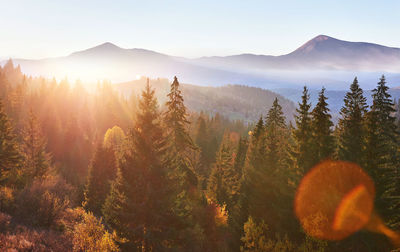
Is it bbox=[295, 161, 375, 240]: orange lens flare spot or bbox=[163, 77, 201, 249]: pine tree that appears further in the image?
bbox=[163, 77, 201, 249]: pine tree

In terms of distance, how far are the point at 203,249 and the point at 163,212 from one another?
754 cm

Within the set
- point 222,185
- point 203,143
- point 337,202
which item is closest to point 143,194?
point 337,202

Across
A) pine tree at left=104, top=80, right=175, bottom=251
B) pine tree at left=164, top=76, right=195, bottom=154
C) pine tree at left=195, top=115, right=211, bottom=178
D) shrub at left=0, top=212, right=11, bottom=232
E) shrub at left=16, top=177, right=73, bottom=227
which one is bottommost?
pine tree at left=195, top=115, right=211, bottom=178

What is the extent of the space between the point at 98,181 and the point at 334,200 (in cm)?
2627

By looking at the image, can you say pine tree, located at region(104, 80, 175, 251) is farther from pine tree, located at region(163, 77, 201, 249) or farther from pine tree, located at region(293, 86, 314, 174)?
pine tree, located at region(293, 86, 314, 174)

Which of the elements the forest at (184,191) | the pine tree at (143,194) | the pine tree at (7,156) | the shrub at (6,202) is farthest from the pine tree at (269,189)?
the pine tree at (7,156)

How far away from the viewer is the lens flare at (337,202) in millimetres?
20922

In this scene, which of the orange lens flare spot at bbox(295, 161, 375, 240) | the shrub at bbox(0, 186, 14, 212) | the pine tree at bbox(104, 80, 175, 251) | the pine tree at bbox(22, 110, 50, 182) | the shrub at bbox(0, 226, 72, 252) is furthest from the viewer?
the pine tree at bbox(22, 110, 50, 182)

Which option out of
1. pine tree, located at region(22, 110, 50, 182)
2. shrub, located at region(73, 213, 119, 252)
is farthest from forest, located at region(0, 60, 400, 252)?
pine tree, located at region(22, 110, 50, 182)

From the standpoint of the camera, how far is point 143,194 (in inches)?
720

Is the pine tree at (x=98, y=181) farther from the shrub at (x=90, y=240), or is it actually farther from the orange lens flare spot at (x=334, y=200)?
the orange lens flare spot at (x=334, y=200)

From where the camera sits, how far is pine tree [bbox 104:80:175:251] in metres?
17.9

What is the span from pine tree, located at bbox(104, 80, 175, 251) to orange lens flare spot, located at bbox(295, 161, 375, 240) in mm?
10846

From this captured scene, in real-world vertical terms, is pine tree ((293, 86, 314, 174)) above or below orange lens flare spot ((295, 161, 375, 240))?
above
